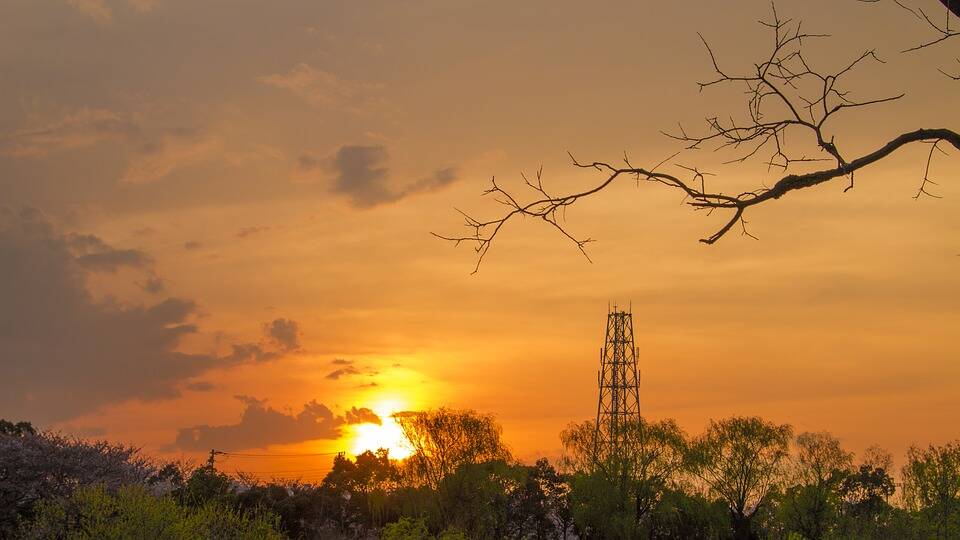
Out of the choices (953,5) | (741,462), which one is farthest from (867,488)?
(953,5)

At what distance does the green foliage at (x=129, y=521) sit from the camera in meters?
25.9

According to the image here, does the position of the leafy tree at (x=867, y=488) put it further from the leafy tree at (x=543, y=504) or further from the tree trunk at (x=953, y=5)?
the tree trunk at (x=953, y=5)

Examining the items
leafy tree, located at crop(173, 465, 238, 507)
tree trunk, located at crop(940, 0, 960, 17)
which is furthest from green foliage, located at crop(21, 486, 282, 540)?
tree trunk, located at crop(940, 0, 960, 17)

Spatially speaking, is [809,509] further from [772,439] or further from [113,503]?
[113,503]

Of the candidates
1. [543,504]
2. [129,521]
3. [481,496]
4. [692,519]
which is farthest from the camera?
[543,504]

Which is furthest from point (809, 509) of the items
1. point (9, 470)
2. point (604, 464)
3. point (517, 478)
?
point (9, 470)

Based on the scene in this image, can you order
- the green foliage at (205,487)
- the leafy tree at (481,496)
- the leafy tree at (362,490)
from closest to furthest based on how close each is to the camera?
the green foliage at (205,487)
the leafy tree at (481,496)
the leafy tree at (362,490)

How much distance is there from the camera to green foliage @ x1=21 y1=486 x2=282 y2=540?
84.8 ft

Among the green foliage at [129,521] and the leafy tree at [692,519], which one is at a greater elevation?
the leafy tree at [692,519]

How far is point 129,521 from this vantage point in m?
26.2

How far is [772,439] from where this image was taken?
249 feet

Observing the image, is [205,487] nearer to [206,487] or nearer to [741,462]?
[206,487]

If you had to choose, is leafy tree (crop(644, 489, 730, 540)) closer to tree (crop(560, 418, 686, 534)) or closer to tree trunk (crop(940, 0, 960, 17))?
tree (crop(560, 418, 686, 534))

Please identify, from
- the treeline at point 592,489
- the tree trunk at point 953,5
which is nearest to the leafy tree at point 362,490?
the treeline at point 592,489
